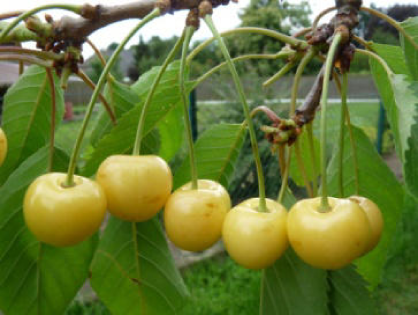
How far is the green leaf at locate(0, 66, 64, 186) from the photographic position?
2.88 feet

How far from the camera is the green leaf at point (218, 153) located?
869 mm

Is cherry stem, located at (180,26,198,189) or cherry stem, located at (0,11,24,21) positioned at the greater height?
cherry stem, located at (0,11,24,21)

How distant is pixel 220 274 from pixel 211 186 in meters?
2.84

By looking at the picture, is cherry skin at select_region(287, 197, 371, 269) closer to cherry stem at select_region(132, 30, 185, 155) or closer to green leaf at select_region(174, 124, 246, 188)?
cherry stem at select_region(132, 30, 185, 155)

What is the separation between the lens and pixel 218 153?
34.6 inches

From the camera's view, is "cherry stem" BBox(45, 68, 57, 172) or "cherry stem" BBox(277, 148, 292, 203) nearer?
"cherry stem" BBox(277, 148, 292, 203)

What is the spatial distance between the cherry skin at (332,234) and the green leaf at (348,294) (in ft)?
0.58

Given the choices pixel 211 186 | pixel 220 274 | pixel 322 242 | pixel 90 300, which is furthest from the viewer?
pixel 220 274

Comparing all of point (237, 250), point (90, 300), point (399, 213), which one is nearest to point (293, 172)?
point (399, 213)

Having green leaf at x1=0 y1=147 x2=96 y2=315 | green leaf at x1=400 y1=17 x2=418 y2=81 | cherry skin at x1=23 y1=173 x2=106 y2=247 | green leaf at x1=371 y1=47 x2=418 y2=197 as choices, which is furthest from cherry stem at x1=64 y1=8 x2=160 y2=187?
green leaf at x1=400 y1=17 x2=418 y2=81

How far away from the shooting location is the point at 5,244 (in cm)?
76

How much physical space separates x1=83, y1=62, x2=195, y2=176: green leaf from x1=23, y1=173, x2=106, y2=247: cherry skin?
0.15 meters

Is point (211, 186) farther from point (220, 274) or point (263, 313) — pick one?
point (220, 274)

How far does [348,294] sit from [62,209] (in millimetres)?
437
